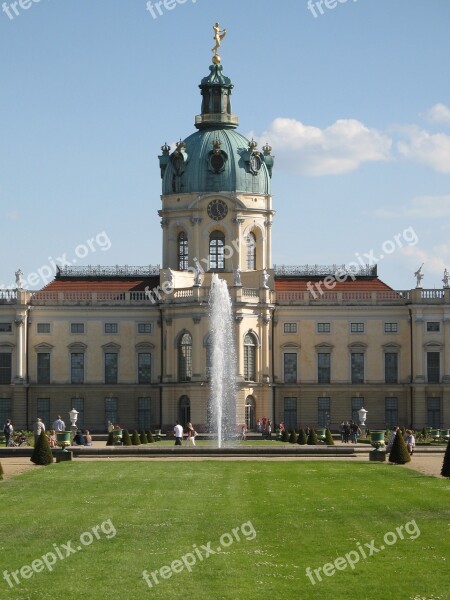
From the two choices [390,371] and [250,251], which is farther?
[250,251]

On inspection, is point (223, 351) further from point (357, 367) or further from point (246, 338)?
point (357, 367)

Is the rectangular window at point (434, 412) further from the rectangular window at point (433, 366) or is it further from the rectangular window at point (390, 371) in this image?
the rectangular window at point (390, 371)

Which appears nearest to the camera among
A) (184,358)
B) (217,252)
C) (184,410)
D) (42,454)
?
(42,454)

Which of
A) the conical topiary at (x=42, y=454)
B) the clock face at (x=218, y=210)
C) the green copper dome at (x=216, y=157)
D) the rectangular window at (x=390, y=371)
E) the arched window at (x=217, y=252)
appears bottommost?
the conical topiary at (x=42, y=454)

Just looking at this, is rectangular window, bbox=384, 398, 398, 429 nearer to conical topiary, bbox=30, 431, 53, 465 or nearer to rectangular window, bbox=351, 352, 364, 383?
rectangular window, bbox=351, 352, 364, 383

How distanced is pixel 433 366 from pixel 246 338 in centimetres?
1287

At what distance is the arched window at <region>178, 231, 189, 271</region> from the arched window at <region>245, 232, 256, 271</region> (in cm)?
418

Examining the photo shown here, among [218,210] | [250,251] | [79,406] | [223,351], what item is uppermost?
[218,210]

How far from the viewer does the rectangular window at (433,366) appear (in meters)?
105

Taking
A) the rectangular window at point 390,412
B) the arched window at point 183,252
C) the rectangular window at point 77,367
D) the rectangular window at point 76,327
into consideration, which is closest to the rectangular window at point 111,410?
the rectangular window at point 77,367

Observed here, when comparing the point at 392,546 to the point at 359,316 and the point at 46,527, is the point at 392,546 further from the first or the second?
the point at 359,316

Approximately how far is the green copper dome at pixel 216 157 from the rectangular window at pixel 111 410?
14926 mm

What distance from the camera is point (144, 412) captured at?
105 metres

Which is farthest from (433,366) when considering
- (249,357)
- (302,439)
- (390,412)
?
(302,439)
